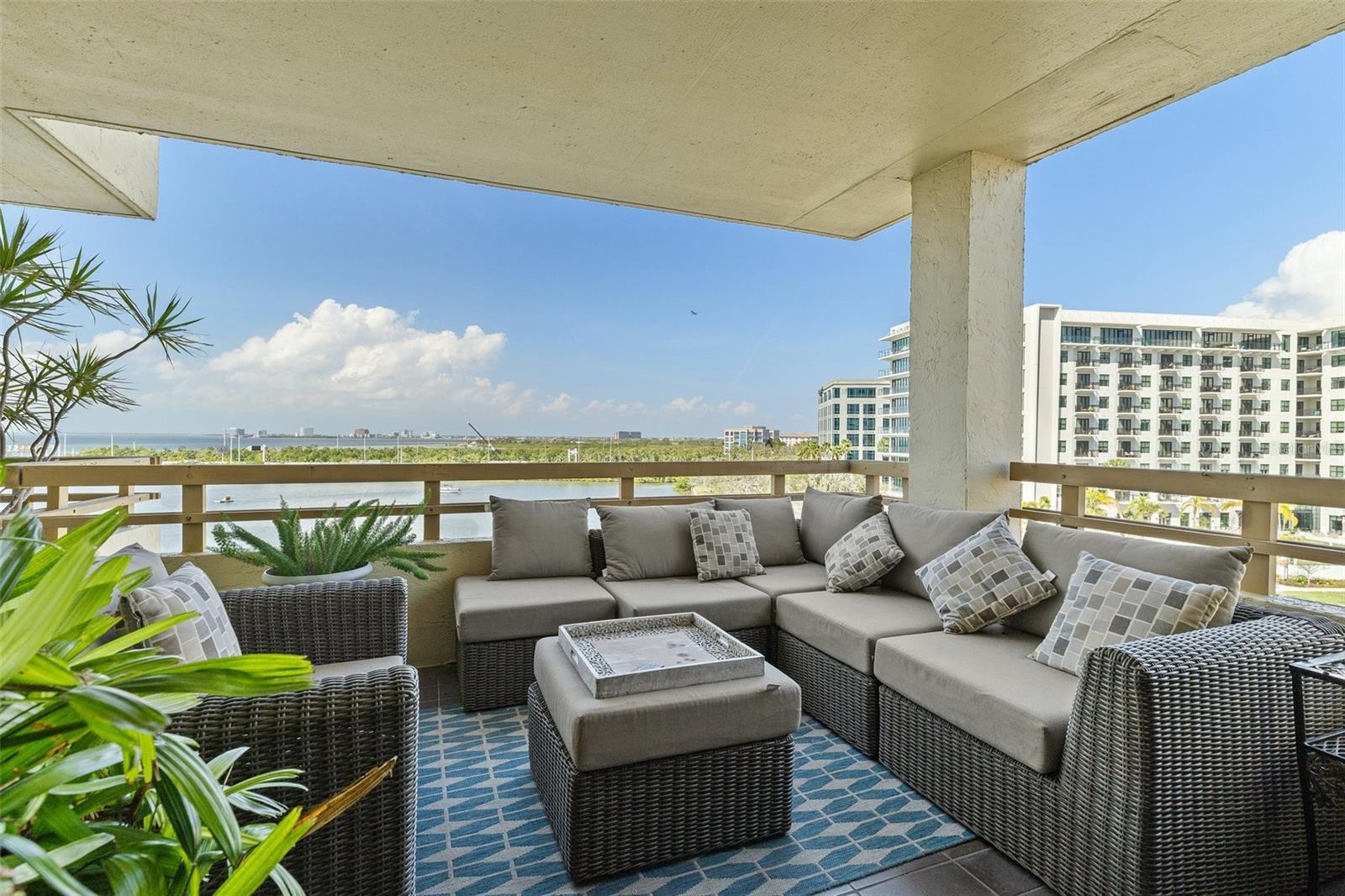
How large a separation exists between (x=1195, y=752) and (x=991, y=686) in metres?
0.49

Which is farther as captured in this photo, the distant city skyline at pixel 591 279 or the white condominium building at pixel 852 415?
the distant city skyline at pixel 591 279

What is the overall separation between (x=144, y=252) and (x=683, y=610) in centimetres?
833

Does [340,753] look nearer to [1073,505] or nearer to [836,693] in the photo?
[836,693]

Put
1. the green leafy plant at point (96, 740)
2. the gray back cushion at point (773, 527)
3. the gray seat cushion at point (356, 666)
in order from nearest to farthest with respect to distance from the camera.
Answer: the green leafy plant at point (96, 740) < the gray seat cushion at point (356, 666) < the gray back cushion at point (773, 527)

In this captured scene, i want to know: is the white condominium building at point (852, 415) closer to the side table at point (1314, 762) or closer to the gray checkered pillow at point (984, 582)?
the gray checkered pillow at point (984, 582)

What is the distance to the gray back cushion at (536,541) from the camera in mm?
3305

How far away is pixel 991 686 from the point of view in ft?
6.11

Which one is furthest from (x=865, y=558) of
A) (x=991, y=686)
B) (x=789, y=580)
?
(x=991, y=686)

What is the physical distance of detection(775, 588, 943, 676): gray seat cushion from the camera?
7.93 feet

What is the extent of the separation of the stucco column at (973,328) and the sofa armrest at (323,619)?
282 centimetres

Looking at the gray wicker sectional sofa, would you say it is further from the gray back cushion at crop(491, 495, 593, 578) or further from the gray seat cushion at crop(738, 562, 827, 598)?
the gray back cushion at crop(491, 495, 593, 578)

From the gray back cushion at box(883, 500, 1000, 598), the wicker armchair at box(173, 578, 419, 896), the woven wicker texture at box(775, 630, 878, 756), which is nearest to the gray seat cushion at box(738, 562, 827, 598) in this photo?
the woven wicker texture at box(775, 630, 878, 756)

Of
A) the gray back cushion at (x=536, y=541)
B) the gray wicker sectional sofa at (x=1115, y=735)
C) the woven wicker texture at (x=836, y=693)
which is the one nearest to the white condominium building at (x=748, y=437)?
the gray back cushion at (x=536, y=541)

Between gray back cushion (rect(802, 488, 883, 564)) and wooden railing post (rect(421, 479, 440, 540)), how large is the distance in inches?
86.2
